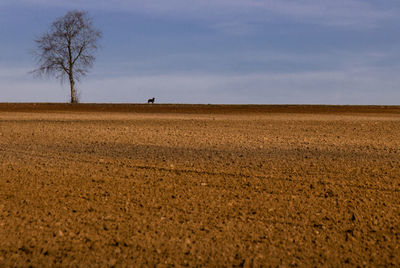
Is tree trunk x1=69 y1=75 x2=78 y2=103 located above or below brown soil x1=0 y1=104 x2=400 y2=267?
above

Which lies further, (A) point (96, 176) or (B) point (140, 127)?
(B) point (140, 127)

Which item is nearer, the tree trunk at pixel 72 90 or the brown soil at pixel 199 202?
the brown soil at pixel 199 202

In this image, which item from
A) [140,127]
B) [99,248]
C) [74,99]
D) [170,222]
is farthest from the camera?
[74,99]

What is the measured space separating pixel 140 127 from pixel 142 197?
8679mm

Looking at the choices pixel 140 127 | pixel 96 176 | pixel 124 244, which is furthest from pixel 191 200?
pixel 140 127

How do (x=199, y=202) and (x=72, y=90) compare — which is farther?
(x=72, y=90)

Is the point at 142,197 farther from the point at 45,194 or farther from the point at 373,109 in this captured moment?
the point at 373,109

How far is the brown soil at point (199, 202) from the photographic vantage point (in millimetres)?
4129

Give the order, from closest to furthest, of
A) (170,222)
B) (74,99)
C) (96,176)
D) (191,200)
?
(170,222)
(191,200)
(96,176)
(74,99)

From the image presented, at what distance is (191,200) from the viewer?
5.64 m

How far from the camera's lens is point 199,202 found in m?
5.56

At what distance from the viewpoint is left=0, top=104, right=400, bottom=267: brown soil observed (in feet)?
13.5

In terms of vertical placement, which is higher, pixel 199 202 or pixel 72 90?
pixel 72 90

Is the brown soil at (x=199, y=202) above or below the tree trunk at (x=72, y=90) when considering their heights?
below
